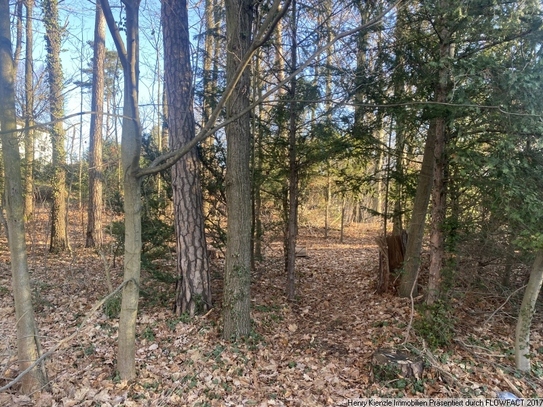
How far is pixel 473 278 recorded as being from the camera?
5.21 metres

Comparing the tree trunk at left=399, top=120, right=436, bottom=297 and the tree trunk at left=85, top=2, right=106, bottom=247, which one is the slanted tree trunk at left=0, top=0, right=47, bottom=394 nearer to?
the tree trunk at left=399, top=120, right=436, bottom=297

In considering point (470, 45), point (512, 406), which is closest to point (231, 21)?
point (470, 45)

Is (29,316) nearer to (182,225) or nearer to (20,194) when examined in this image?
(20,194)

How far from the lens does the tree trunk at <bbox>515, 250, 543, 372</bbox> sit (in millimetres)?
4008

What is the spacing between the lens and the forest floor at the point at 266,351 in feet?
11.7

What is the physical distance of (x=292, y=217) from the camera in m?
6.49

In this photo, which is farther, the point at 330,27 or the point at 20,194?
the point at 330,27

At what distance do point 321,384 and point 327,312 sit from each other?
2.24m

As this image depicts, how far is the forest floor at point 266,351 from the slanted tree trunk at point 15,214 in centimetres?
16

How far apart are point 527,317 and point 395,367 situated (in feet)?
5.96

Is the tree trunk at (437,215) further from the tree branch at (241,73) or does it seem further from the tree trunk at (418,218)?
the tree branch at (241,73)

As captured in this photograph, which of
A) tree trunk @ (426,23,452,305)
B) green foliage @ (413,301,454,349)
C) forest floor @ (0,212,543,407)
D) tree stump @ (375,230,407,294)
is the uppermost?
tree trunk @ (426,23,452,305)

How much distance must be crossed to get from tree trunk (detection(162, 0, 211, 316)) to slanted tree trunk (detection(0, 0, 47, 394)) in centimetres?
221

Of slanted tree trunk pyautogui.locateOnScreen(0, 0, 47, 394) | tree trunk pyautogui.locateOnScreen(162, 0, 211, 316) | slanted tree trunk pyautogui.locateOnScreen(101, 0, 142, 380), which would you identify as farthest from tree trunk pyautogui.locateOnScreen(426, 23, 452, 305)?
slanted tree trunk pyautogui.locateOnScreen(0, 0, 47, 394)
